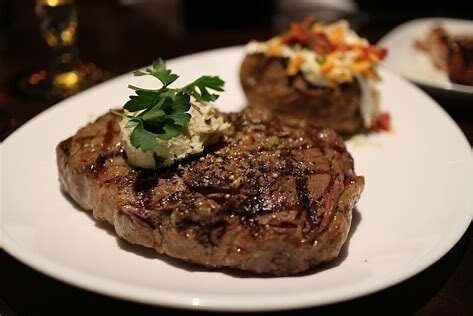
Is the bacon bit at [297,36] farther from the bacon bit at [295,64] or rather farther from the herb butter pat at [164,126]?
the herb butter pat at [164,126]

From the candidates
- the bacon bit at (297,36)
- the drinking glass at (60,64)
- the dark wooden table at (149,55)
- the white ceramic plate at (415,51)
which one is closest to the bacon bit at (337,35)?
the bacon bit at (297,36)

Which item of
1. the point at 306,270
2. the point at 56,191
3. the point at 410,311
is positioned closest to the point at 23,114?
the point at 56,191

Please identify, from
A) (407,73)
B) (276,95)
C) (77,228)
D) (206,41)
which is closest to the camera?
(77,228)

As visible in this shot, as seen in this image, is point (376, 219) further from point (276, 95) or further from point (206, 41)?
point (206, 41)

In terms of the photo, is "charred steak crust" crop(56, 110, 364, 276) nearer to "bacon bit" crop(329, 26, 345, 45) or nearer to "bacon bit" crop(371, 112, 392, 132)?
"bacon bit" crop(371, 112, 392, 132)

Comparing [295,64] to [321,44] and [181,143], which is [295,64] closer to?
[321,44]

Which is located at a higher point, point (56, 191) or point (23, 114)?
point (56, 191)
